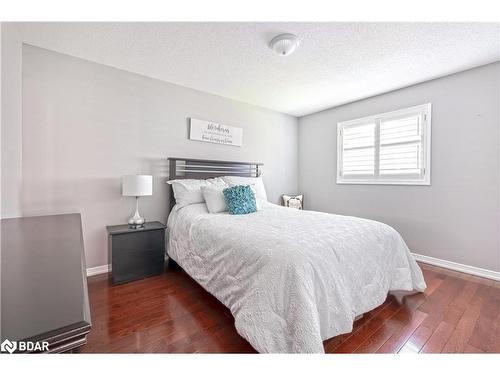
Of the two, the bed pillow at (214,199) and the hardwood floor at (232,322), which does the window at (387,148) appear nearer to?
the hardwood floor at (232,322)

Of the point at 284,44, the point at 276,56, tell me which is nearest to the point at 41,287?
the point at 284,44

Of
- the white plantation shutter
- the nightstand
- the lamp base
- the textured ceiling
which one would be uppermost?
the textured ceiling

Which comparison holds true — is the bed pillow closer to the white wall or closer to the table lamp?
the table lamp

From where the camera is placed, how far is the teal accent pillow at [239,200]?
8.30ft

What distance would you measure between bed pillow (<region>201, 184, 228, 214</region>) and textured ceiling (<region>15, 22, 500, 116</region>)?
1408 millimetres

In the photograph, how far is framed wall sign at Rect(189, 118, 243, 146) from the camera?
322 centimetres

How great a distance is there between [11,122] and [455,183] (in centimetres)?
456

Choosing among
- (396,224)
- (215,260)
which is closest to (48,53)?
(215,260)

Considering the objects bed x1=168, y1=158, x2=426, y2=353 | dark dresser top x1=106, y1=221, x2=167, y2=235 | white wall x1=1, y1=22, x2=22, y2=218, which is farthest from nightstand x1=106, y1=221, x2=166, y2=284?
white wall x1=1, y1=22, x2=22, y2=218
